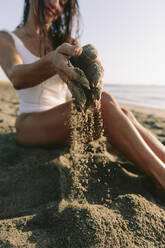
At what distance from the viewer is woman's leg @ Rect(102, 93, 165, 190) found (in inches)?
63.4

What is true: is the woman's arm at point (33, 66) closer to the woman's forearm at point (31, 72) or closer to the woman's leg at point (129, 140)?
the woman's forearm at point (31, 72)

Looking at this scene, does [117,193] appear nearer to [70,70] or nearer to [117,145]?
[117,145]

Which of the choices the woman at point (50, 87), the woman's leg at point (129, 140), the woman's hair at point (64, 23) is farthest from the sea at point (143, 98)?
the woman's leg at point (129, 140)

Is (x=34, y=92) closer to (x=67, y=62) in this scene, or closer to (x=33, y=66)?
(x=33, y=66)

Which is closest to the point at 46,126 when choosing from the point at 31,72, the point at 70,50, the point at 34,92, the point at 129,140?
the point at 34,92

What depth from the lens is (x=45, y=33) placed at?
228 cm

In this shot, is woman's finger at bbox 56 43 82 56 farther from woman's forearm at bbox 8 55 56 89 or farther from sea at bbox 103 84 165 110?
sea at bbox 103 84 165 110

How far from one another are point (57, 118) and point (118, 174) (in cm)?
65

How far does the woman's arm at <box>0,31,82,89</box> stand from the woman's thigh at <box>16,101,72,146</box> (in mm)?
285

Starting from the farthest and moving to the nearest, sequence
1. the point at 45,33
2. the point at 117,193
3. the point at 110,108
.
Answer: the point at 45,33 → the point at 110,108 → the point at 117,193

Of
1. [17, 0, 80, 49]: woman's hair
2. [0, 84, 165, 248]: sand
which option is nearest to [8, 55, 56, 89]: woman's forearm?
[0, 84, 165, 248]: sand

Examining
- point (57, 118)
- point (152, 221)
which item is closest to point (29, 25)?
point (57, 118)

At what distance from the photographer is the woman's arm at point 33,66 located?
4.29 ft

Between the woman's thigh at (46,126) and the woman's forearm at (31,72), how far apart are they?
301 millimetres
